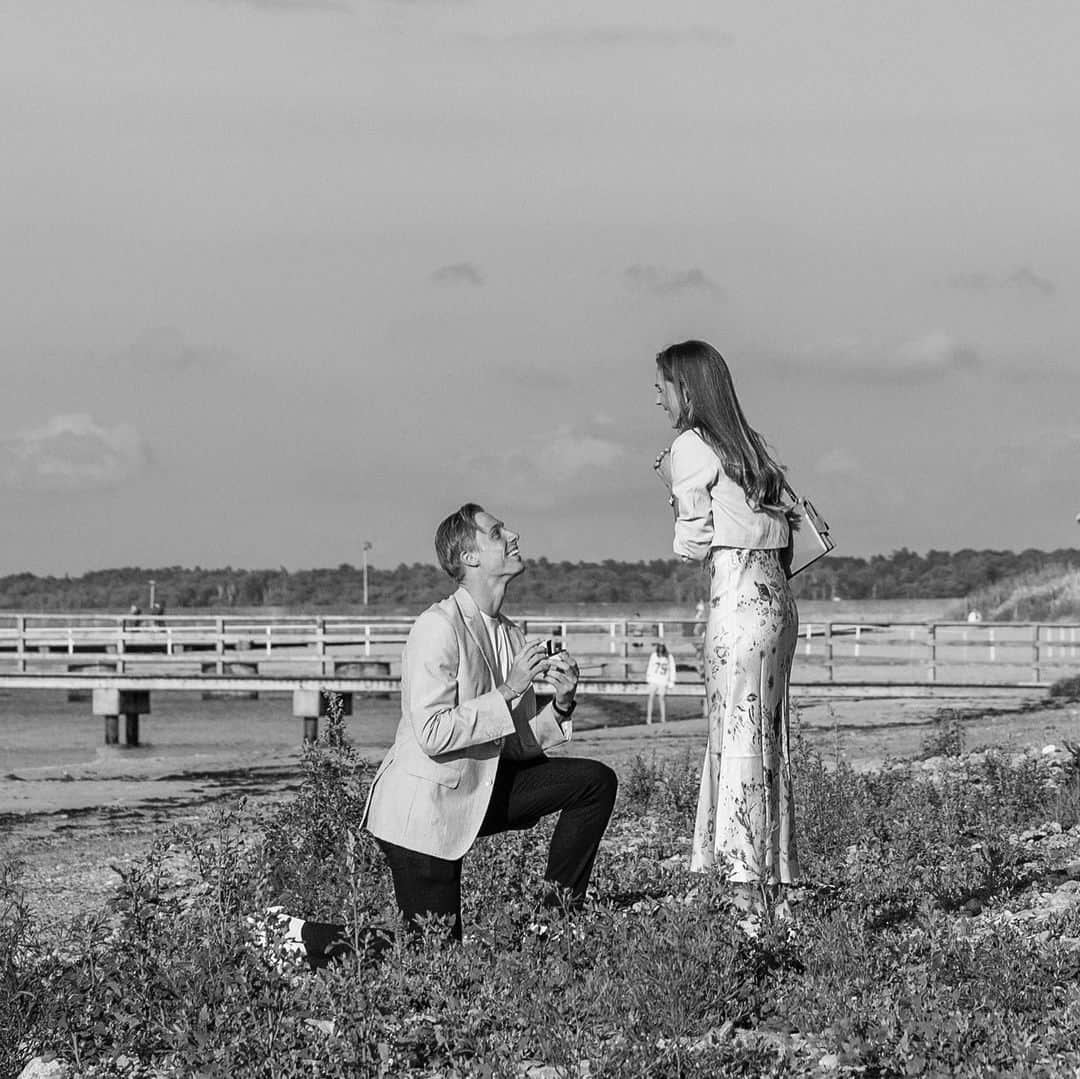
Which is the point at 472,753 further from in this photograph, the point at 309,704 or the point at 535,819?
the point at 309,704

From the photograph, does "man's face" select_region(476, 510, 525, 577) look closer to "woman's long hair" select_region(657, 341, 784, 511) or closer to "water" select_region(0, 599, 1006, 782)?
"woman's long hair" select_region(657, 341, 784, 511)

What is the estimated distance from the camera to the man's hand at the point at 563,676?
504cm

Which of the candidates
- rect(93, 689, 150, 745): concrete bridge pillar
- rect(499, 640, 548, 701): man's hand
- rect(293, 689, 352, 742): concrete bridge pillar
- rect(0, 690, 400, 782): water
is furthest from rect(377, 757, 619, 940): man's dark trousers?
rect(93, 689, 150, 745): concrete bridge pillar

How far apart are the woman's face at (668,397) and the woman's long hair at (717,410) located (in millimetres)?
15

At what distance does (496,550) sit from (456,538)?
0.13 m

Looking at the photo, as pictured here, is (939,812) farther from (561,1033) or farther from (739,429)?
(561,1033)

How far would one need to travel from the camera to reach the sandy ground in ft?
34.3

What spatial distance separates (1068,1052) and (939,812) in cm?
381

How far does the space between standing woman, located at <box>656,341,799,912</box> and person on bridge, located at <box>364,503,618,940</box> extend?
41 centimetres

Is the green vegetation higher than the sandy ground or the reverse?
higher

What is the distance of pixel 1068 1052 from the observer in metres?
Answer: 4.06

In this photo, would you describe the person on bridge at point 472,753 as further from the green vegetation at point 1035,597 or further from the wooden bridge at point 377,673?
the green vegetation at point 1035,597

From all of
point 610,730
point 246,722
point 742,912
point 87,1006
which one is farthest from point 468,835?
point 246,722

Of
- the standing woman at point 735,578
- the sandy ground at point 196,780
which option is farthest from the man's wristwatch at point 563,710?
the sandy ground at point 196,780
